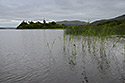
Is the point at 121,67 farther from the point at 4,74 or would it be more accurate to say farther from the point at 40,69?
the point at 4,74

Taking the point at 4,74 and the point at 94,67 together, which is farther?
the point at 94,67

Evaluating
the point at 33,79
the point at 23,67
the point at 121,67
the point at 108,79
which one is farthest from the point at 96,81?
the point at 23,67

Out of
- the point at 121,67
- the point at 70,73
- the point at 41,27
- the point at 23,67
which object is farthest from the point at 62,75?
the point at 41,27

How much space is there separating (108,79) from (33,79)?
13.6ft

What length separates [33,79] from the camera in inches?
244

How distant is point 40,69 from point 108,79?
14.3 feet

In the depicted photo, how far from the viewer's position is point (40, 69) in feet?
25.2

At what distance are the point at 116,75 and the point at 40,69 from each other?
484 cm

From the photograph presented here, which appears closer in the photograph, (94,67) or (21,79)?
(21,79)

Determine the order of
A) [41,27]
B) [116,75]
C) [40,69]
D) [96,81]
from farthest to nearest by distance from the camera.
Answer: [41,27]
[40,69]
[116,75]
[96,81]

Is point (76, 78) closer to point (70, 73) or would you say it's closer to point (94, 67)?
point (70, 73)

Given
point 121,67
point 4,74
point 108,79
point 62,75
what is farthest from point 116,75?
point 4,74

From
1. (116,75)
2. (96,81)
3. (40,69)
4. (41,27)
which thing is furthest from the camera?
(41,27)

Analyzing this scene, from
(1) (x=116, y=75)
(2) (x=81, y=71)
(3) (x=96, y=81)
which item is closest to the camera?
(3) (x=96, y=81)
